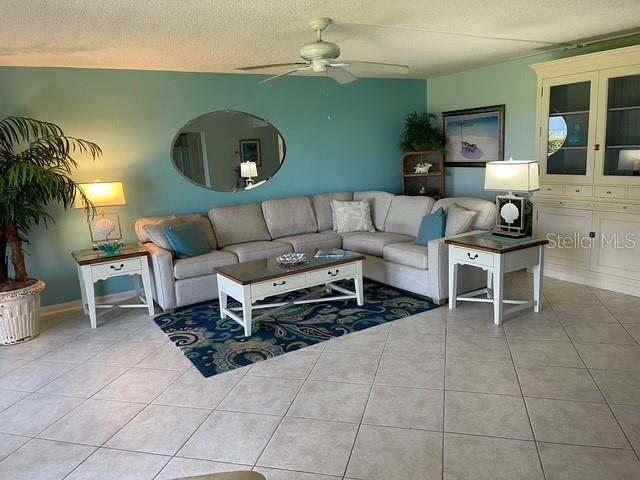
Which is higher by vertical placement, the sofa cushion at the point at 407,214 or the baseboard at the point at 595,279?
the sofa cushion at the point at 407,214

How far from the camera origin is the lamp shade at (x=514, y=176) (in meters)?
3.88

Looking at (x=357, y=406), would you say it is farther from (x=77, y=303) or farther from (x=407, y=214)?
(x=77, y=303)

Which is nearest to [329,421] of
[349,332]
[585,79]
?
[349,332]

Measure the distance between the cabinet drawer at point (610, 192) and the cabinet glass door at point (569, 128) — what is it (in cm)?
20

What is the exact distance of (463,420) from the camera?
2.49 meters

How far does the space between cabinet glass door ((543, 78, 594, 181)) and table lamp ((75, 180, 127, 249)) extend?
13.9 ft

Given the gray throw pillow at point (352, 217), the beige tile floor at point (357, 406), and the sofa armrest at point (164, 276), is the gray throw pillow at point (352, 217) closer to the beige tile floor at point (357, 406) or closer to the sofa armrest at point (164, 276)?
the beige tile floor at point (357, 406)

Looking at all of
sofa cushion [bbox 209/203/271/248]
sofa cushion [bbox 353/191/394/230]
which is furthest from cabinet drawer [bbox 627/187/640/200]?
sofa cushion [bbox 209/203/271/248]

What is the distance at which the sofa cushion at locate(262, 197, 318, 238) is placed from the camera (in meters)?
5.39

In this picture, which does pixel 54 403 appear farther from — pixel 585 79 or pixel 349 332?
pixel 585 79

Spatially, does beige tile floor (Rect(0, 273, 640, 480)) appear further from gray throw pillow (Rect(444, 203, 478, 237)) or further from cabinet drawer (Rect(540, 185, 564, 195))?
cabinet drawer (Rect(540, 185, 564, 195))

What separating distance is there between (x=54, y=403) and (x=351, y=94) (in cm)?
473

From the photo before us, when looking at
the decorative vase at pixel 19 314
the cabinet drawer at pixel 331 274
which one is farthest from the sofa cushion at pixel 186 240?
the cabinet drawer at pixel 331 274

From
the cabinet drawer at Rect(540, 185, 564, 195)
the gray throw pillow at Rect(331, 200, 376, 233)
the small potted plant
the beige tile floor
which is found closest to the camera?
the beige tile floor
